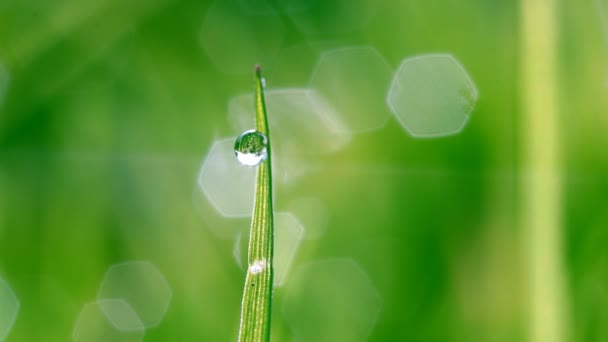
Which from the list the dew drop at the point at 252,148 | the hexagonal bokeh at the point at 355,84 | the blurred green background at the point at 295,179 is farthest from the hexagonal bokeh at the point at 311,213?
the dew drop at the point at 252,148

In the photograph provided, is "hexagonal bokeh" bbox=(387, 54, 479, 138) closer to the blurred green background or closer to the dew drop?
the blurred green background

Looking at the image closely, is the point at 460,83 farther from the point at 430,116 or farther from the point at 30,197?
the point at 30,197

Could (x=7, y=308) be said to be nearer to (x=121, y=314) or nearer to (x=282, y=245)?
(x=121, y=314)

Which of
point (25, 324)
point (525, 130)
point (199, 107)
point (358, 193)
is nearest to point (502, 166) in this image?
point (525, 130)

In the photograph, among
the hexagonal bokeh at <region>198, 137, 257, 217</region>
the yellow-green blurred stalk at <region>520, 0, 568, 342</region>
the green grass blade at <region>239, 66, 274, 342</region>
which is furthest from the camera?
the hexagonal bokeh at <region>198, 137, 257, 217</region>

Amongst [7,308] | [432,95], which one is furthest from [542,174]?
[7,308]

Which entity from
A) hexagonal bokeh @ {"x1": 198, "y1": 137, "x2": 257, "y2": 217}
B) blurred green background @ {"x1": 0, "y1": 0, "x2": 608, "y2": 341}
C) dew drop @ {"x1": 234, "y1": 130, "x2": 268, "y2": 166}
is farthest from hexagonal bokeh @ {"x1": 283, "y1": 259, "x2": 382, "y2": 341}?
dew drop @ {"x1": 234, "y1": 130, "x2": 268, "y2": 166}

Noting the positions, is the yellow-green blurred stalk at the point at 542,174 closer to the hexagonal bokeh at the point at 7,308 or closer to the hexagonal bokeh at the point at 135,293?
the hexagonal bokeh at the point at 135,293
